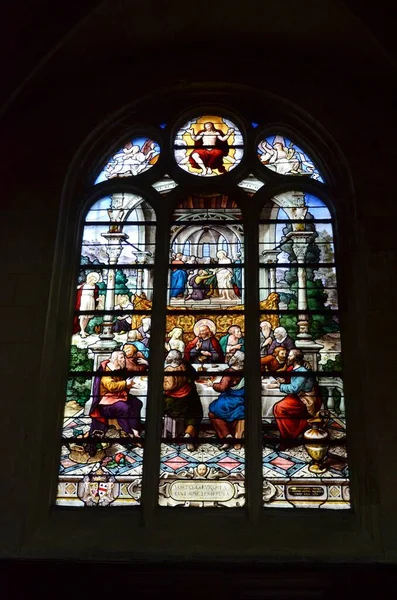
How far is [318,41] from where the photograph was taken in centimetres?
782

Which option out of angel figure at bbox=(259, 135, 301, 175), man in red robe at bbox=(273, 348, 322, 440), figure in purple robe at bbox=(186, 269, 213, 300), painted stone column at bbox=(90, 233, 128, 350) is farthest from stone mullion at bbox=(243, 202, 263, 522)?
painted stone column at bbox=(90, 233, 128, 350)

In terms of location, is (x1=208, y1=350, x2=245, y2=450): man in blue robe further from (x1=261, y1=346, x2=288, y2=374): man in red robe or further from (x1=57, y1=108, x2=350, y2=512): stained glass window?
(x1=261, y1=346, x2=288, y2=374): man in red robe

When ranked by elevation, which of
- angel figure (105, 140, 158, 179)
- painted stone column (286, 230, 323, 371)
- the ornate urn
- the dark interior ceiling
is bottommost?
→ the ornate urn

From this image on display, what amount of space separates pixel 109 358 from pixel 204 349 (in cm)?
69

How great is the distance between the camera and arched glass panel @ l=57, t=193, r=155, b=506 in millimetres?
6355

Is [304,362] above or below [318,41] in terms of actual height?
below

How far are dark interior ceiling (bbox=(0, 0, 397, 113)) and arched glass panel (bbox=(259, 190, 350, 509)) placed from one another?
140cm

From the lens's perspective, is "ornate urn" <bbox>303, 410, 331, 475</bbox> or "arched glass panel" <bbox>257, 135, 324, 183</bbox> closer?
"ornate urn" <bbox>303, 410, 331, 475</bbox>

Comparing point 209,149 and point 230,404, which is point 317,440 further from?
point 209,149

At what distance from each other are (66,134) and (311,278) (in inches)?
92.0
